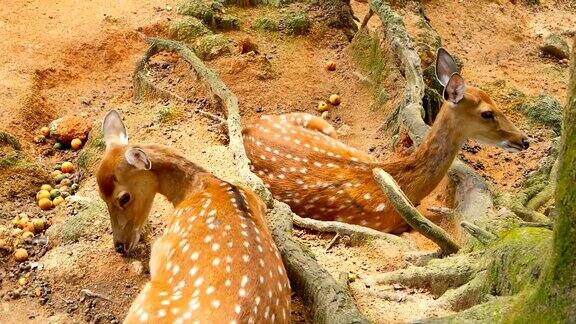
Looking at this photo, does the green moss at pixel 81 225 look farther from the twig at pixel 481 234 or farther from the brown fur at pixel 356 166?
the twig at pixel 481 234

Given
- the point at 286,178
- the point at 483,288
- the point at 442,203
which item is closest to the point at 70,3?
the point at 286,178

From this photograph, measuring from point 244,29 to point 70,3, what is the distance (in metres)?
2.56

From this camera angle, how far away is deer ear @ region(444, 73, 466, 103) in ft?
22.5

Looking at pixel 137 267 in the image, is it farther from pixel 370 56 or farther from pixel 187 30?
pixel 370 56

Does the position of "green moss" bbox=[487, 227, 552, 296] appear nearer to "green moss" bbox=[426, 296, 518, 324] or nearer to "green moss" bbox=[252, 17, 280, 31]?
"green moss" bbox=[426, 296, 518, 324]

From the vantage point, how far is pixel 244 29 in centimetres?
990

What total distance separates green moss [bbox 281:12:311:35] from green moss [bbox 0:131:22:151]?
3963 mm

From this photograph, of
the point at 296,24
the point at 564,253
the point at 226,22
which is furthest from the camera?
the point at 296,24

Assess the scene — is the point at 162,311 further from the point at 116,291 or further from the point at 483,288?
Answer: the point at 483,288

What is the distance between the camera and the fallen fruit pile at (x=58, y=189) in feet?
22.4

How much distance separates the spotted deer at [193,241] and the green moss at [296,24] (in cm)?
423

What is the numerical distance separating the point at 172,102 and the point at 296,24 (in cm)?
246

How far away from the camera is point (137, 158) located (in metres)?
5.54

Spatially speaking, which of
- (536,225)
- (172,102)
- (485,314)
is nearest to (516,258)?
(536,225)
